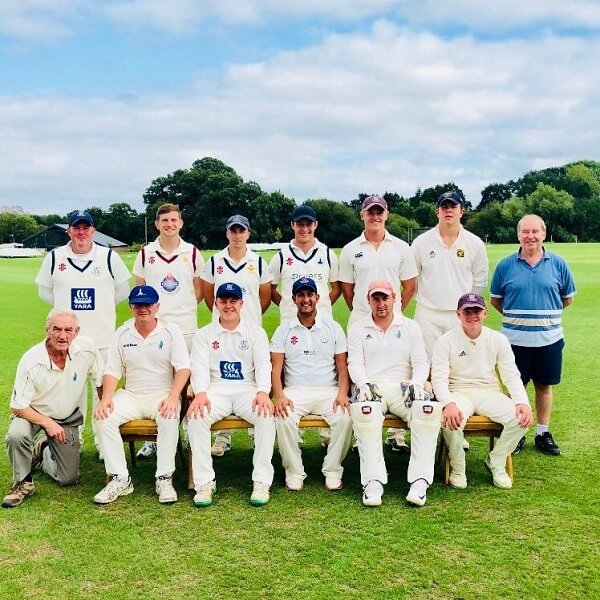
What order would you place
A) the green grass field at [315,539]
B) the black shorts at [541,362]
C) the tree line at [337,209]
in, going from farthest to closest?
1. the tree line at [337,209]
2. the black shorts at [541,362]
3. the green grass field at [315,539]

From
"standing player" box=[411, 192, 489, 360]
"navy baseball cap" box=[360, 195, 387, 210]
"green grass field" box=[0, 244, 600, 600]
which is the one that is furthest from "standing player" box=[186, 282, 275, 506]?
"standing player" box=[411, 192, 489, 360]

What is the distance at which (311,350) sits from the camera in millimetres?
5426

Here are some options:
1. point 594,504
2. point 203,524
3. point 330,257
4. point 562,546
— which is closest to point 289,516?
point 203,524

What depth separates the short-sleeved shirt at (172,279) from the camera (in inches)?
231

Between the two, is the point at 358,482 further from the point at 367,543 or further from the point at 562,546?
the point at 562,546

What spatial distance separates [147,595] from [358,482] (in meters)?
2.06

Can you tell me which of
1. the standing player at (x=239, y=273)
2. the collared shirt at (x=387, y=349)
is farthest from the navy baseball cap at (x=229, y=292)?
the collared shirt at (x=387, y=349)

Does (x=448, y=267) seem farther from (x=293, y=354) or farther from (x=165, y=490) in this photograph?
(x=165, y=490)

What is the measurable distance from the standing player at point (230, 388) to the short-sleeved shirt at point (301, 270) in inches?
27.8

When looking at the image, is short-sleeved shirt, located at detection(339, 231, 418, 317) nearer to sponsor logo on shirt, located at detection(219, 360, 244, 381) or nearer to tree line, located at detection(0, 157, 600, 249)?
sponsor logo on shirt, located at detection(219, 360, 244, 381)

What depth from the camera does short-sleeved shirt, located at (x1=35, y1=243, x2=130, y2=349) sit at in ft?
18.7

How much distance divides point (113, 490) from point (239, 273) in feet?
7.05

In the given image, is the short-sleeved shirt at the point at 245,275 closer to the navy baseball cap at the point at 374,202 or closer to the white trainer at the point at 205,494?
the navy baseball cap at the point at 374,202

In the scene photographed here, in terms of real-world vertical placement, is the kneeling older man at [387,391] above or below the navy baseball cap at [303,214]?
below
